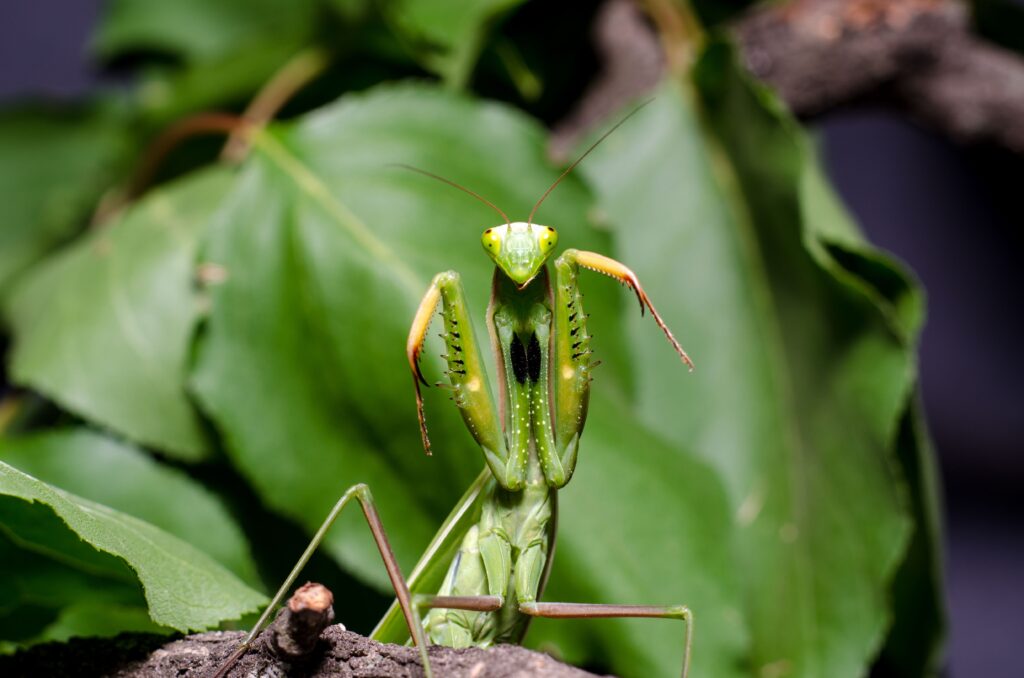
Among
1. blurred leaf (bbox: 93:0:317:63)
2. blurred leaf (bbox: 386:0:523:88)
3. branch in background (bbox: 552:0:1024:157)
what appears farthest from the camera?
blurred leaf (bbox: 93:0:317:63)

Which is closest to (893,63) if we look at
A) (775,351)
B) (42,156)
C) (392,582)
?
(775,351)

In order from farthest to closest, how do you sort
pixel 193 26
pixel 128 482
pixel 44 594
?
pixel 193 26 → pixel 128 482 → pixel 44 594

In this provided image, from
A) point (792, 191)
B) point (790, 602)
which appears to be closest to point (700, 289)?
point (792, 191)

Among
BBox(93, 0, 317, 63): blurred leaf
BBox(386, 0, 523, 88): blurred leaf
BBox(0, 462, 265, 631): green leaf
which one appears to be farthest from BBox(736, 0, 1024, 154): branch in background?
BBox(0, 462, 265, 631): green leaf

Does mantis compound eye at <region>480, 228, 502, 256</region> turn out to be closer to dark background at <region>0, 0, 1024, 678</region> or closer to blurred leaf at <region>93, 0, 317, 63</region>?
blurred leaf at <region>93, 0, 317, 63</region>

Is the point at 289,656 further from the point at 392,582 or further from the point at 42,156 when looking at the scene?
the point at 42,156
